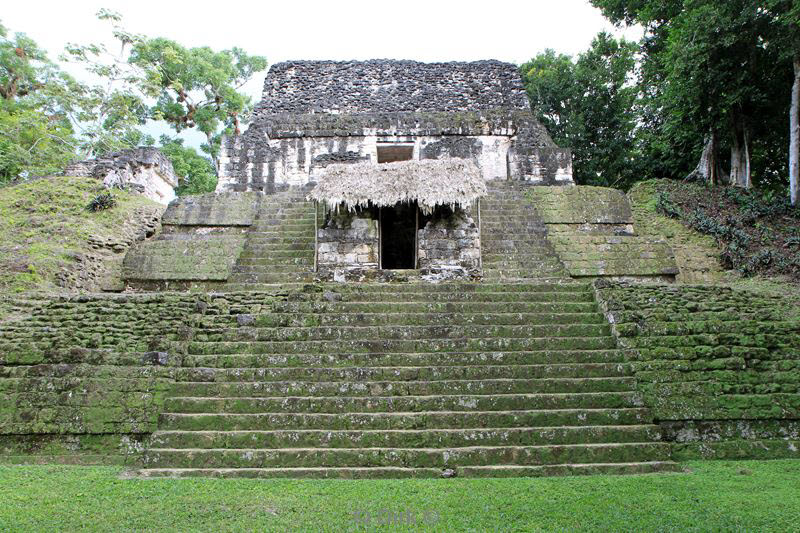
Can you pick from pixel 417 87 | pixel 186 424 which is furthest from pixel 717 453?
pixel 417 87

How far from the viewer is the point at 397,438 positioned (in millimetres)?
4488

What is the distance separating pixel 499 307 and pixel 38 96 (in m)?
16.2

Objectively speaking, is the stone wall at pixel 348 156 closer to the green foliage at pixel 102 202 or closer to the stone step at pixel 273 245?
the green foliage at pixel 102 202

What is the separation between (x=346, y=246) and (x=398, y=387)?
3.46m

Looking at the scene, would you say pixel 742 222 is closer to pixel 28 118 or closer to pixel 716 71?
pixel 716 71

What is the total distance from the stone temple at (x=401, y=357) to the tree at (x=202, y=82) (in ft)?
41.2

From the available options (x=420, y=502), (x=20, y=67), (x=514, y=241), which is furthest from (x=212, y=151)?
(x=420, y=502)

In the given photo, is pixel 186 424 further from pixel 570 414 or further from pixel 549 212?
pixel 549 212

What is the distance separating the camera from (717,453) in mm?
4562

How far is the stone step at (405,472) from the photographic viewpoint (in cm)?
419

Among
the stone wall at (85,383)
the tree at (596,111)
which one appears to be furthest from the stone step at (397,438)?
the tree at (596,111)

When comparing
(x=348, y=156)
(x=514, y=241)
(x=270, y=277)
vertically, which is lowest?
(x=270, y=277)

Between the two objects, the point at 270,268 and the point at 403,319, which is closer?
the point at 403,319

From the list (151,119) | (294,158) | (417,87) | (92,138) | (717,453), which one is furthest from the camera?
(151,119)
